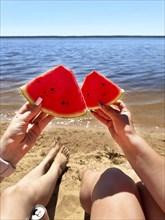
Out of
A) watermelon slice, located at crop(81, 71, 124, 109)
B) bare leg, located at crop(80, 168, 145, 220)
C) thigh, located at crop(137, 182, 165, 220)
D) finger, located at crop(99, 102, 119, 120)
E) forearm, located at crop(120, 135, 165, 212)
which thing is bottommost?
thigh, located at crop(137, 182, 165, 220)

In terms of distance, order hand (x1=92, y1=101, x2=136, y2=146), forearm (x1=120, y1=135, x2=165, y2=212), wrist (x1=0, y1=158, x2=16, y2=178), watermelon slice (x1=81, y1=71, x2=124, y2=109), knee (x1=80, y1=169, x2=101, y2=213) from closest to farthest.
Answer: forearm (x1=120, y1=135, x2=165, y2=212), wrist (x1=0, y1=158, x2=16, y2=178), hand (x1=92, y1=101, x2=136, y2=146), knee (x1=80, y1=169, x2=101, y2=213), watermelon slice (x1=81, y1=71, x2=124, y2=109)

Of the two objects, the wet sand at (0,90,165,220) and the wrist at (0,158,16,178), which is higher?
the wrist at (0,158,16,178)

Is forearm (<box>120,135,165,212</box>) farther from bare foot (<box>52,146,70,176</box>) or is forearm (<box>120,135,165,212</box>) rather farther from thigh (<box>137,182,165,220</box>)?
bare foot (<box>52,146,70,176</box>)

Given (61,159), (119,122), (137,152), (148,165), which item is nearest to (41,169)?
(61,159)

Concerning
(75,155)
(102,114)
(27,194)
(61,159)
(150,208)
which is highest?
(102,114)

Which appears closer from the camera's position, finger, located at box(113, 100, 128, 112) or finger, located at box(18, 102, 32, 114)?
finger, located at box(18, 102, 32, 114)

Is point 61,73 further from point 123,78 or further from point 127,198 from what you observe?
point 123,78

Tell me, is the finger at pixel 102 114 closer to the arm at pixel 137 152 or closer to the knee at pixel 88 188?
the arm at pixel 137 152

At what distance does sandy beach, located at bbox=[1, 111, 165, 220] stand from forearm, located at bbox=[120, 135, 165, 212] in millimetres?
1141

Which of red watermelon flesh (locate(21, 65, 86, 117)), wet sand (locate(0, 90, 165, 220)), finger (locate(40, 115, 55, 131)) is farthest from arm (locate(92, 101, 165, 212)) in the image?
wet sand (locate(0, 90, 165, 220))

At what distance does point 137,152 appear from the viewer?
84.3 inches

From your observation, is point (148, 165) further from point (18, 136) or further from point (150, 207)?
point (18, 136)

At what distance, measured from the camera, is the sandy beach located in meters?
3.39

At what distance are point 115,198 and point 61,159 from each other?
1970 mm
